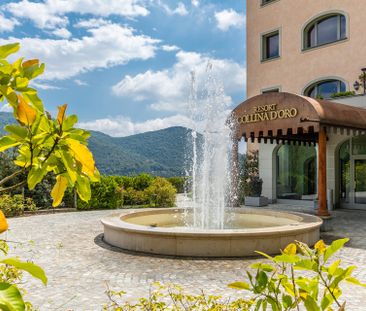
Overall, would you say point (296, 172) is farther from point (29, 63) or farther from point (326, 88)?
point (29, 63)

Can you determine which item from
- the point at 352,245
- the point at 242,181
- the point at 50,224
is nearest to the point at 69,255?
the point at 50,224

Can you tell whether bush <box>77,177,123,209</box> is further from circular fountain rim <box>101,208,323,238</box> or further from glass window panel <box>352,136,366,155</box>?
glass window panel <box>352,136,366,155</box>

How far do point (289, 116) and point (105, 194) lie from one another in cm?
952

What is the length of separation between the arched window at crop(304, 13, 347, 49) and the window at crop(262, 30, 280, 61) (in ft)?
6.88

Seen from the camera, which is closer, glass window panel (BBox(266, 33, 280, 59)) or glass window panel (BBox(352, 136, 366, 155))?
glass window panel (BBox(352, 136, 366, 155))

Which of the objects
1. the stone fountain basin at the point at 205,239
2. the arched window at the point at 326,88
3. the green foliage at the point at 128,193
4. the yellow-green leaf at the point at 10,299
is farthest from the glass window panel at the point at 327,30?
the yellow-green leaf at the point at 10,299

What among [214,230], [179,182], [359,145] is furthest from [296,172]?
[214,230]

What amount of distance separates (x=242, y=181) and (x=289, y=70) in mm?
7369

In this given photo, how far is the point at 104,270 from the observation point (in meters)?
6.95

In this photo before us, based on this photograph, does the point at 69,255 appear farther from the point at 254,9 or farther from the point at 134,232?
the point at 254,9

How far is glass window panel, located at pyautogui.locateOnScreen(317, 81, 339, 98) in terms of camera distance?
20516mm

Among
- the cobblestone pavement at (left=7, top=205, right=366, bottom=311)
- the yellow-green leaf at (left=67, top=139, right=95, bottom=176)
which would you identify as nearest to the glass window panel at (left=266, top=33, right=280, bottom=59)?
the cobblestone pavement at (left=7, top=205, right=366, bottom=311)

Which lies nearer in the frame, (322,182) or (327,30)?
(322,182)

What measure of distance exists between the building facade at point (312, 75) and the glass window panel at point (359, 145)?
4cm
